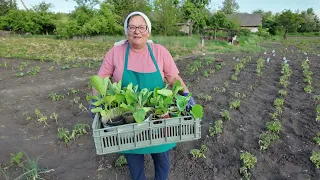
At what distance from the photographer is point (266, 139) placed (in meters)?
3.11

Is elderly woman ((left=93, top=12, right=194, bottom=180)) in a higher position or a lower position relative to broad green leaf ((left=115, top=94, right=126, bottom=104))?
higher

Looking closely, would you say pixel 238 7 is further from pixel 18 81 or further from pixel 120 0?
pixel 18 81

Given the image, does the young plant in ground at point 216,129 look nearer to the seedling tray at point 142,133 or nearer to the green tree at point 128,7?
the seedling tray at point 142,133

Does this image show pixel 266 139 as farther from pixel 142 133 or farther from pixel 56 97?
pixel 56 97

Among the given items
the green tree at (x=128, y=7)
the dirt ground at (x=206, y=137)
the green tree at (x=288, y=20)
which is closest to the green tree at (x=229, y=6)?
the green tree at (x=288, y=20)

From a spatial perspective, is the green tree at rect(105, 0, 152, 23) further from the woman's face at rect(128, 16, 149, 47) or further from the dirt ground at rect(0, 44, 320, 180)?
the woman's face at rect(128, 16, 149, 47)

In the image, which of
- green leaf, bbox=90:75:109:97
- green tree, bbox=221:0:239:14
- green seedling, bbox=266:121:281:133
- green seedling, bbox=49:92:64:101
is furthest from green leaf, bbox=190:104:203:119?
green tree, bbox=221:0:239:14

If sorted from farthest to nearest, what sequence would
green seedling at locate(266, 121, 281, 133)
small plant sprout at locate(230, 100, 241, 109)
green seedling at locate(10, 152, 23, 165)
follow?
small plant sprout at locate(230, 100, 241, 109)
green seedling at locate(266, 121, 281, 133)
green seedling at locate(10, 152, 23, 165)

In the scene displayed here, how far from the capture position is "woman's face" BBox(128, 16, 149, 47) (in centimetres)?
183

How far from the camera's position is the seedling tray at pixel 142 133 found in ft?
4.64

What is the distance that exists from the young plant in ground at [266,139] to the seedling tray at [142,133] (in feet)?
6.12

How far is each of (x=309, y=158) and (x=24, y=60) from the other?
33.3 ft

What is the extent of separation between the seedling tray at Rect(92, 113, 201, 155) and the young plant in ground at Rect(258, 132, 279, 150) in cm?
187

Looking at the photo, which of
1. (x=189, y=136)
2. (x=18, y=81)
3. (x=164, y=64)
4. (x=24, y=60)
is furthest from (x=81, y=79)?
(x=189, y=136)
